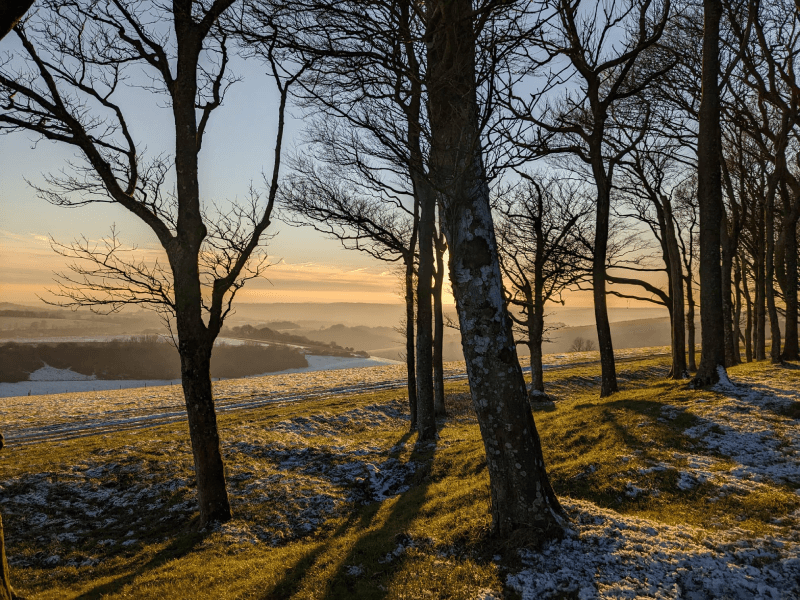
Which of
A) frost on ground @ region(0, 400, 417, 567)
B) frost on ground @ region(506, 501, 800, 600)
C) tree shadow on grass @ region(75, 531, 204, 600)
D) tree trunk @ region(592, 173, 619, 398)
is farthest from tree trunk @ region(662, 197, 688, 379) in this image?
tree shadow on grass @ region(75, 531, 204, 600)

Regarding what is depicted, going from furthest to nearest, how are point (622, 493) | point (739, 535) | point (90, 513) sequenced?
point (90, 513), point (622, 493), point (739, 535)

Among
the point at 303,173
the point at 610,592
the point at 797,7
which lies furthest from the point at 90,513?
the point at 797,7

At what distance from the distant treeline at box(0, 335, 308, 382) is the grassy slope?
5678 centimetres

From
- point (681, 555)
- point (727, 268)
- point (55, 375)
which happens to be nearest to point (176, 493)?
point (681, 555)

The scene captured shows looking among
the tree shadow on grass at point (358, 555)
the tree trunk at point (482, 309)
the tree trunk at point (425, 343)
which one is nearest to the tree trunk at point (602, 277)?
the tree trunk at point (425, 343)

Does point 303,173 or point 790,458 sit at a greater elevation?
point 303,173

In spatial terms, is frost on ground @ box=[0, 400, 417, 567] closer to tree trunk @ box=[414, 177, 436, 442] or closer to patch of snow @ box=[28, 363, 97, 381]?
tree trunk @ box=[414, 177, 436, 442]

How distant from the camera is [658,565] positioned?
452cm

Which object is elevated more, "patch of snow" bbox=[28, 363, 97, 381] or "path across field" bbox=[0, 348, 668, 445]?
"path across field" bbox=[0, 348, 668, 445]

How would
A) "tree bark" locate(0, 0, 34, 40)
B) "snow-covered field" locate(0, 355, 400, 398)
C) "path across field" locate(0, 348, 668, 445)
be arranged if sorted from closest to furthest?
"tree bark" locate(0, 0, 34, 40) → "path across field" locate(0, 348, 668, 445) → "snow-covered field" locate(0, 355, 400, 398)

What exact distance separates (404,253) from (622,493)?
10.6 meters

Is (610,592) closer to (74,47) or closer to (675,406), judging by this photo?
(675,406)

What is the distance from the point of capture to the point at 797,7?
41.6ft

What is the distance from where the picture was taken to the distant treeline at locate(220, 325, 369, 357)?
3465 inches
